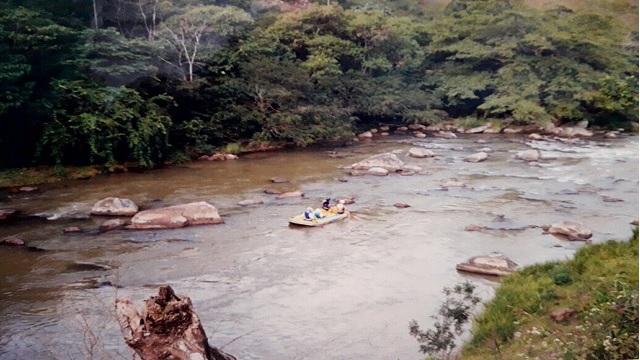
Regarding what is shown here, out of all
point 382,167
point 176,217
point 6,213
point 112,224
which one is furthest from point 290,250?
point 382,167

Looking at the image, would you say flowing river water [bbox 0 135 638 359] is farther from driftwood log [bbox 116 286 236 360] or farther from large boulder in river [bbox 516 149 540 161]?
large boulder in river [bbox 516 149 540 161]

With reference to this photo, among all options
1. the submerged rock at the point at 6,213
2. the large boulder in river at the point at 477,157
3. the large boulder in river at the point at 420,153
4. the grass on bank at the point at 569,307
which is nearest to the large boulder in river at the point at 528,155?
the large boulder in river at the point at 477,157

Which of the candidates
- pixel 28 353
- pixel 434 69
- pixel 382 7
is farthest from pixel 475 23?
pixel 28 353

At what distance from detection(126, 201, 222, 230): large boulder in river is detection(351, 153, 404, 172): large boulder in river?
18.0 feet

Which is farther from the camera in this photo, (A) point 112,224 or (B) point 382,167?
(B) point 382,167

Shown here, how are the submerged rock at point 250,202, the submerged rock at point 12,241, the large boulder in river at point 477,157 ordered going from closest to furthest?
the submerged rock at point 12,241 → the submerged rock at point 250,202 → the large boulder in river at point 477,157

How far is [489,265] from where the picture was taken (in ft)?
24.5

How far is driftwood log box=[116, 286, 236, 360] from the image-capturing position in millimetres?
3332

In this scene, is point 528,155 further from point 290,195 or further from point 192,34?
point 192,34

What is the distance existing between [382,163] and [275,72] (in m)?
5.37

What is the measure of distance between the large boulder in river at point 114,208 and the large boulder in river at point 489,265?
598 cm

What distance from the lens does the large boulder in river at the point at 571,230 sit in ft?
29.0

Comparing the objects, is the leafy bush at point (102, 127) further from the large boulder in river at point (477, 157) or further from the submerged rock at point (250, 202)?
the large boulder in river at point (477, 157)

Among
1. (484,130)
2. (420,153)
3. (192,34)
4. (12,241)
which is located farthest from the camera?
(484,130)
